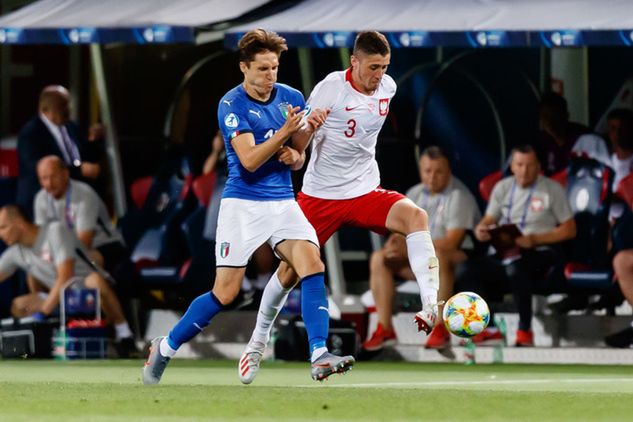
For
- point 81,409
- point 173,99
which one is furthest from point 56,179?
point 81,409

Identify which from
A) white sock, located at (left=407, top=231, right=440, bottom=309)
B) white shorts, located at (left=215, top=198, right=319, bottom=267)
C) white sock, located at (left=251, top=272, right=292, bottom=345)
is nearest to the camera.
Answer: white shorts, located at (left=215, top=198, right=319, bottom=267)

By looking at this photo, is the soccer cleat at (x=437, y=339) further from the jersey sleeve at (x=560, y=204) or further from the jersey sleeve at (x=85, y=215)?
the jersey sleeve at (x=85, y=215)

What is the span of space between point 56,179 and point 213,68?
7.37 feet

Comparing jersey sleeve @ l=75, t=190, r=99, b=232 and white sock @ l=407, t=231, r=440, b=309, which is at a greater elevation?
white sock @ l=407, t=231, r=440, b=309

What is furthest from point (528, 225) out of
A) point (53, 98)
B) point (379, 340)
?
point (53, 98)

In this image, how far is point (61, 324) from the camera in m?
16.5

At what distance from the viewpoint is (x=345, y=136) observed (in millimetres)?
12242

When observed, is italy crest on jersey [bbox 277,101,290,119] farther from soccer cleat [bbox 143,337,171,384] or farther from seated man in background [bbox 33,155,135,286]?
seated man in background [bbox 33,155,135,286]

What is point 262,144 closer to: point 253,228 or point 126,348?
point 253,228

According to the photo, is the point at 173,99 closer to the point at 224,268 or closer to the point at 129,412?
the point at 224,268

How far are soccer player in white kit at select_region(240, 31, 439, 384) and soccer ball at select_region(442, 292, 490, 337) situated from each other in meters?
0.24

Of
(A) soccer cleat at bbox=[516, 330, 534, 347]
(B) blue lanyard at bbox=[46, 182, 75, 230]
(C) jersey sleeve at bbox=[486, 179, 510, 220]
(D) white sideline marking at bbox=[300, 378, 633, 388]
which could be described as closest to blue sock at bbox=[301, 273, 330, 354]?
(D) white sideline marking at bbox=[300, 378, 633, 388]

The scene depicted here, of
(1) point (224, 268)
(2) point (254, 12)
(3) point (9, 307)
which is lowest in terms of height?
(3) point (9, 307)

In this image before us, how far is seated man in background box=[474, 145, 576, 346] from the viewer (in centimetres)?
1532
